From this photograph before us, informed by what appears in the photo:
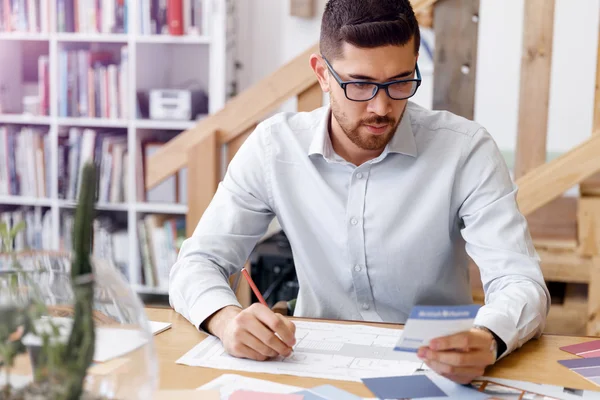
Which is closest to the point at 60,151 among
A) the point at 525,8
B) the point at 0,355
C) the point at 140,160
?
the point at 140,160

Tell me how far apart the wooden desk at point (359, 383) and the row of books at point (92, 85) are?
2.43 metres

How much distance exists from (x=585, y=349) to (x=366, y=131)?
60 centimetres

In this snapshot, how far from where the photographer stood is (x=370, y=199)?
5.16 ft

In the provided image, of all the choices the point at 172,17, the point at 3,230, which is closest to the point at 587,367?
the point at 3,230

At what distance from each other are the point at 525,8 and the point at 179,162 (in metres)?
1.26

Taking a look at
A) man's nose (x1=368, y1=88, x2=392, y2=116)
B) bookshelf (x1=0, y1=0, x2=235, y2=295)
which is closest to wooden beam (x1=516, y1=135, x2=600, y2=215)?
man's nose (x1=368, y1=88, x2=392, y2=116)

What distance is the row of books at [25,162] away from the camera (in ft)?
11.9

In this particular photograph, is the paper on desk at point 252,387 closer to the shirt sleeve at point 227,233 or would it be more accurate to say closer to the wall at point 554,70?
the shirt sleeve at point 227,233

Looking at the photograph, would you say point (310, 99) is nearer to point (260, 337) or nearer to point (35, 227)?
point (260, 337)

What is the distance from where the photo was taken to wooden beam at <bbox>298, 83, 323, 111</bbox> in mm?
2387

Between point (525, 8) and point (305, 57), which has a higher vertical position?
point (525, 8)

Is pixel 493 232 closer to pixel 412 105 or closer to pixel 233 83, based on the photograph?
pixel 412 105

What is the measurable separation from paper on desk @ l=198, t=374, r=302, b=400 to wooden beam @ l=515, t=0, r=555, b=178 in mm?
1520

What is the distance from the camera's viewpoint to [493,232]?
57.2 inches
